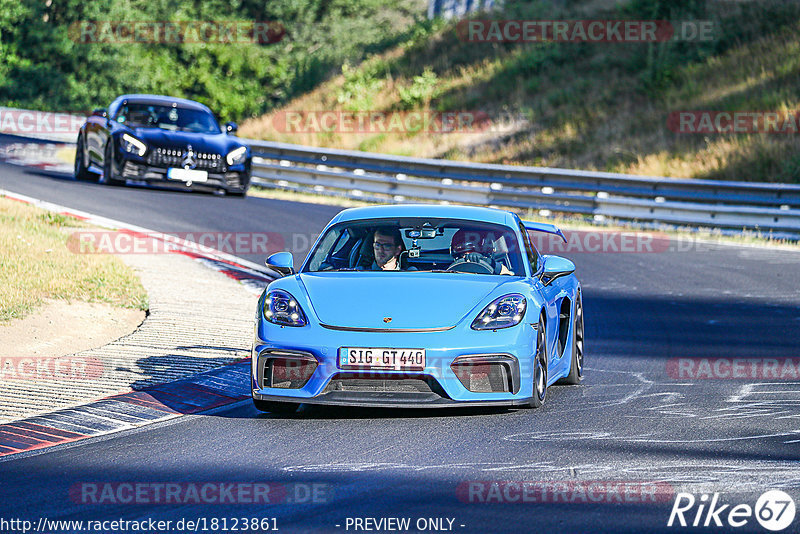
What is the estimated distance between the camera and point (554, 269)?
8.38 meters

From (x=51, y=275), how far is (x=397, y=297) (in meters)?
6.20

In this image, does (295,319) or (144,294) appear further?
(144,294)

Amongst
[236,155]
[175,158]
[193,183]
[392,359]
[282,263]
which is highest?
[236,155]

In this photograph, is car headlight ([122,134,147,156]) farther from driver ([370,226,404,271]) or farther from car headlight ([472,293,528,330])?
car headlight ([472,293,528,330])

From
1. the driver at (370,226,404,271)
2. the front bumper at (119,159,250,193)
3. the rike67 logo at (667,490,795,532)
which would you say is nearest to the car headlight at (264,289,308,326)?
the driver at (370,226,404,271)

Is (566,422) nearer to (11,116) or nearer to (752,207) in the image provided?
(752,207)

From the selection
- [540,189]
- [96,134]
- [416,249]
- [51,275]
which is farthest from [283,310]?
[540,189]

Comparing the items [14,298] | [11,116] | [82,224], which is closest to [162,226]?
[82,224]

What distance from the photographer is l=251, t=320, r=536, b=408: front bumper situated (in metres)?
7.22

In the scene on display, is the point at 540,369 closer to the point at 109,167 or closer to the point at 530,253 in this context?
the point at 530,253

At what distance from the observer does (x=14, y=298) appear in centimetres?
1137

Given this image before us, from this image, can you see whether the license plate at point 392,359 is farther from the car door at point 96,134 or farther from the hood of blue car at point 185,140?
the car door at point 96,134

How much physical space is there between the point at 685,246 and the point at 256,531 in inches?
585

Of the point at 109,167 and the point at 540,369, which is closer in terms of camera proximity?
the point at 540,369
